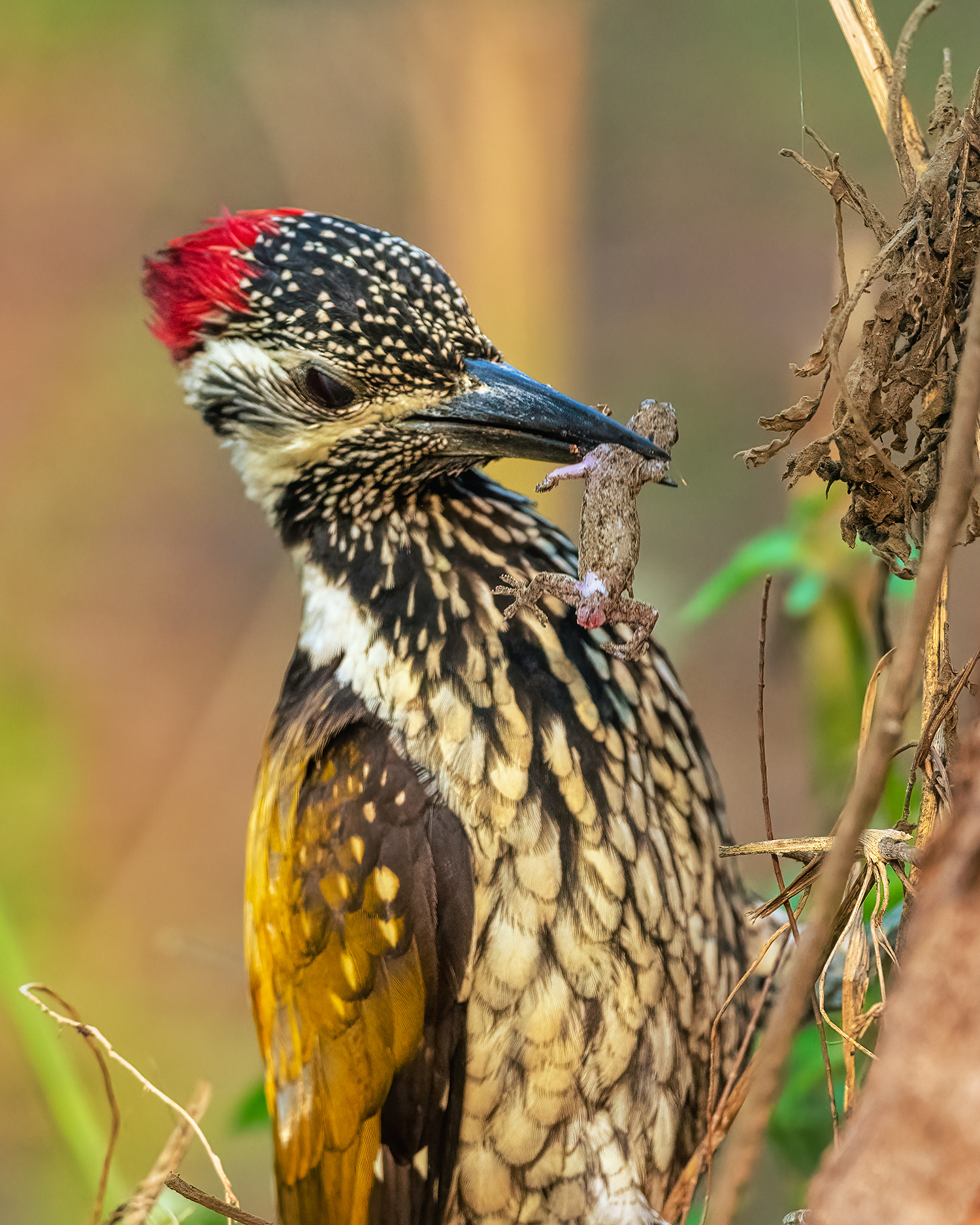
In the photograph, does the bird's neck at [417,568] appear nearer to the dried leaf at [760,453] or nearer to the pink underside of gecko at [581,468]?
the pink underside of gecko at [581,468]

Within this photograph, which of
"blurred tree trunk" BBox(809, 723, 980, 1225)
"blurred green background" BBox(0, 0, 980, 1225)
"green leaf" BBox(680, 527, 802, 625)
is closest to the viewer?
"blurred tree trunk" BBox(809, 723, 980, 1225)

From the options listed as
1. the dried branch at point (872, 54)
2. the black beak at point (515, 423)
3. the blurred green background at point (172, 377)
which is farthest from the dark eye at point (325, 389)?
the blurred green background at point (172, 377)

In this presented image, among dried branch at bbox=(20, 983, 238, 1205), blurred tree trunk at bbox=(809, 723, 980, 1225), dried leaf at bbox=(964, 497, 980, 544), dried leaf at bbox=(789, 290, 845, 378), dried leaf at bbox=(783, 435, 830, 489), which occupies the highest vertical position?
dried leaf at bbox=(789, 290, 845, 378)

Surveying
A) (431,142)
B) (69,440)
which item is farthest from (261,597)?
(431,142)

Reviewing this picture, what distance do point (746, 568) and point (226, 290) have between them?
1004 millimetres

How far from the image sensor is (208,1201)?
54.5 inches

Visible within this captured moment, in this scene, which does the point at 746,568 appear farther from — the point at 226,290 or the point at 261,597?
the point at 261,597

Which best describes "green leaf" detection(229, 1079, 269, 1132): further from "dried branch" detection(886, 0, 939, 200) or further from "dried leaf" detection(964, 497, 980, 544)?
"dried branch" detection(886, 0, 939, 200)

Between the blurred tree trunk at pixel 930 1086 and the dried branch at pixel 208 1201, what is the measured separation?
835mm

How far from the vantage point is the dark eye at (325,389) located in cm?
176

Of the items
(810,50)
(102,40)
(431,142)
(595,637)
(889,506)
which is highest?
(102,40)

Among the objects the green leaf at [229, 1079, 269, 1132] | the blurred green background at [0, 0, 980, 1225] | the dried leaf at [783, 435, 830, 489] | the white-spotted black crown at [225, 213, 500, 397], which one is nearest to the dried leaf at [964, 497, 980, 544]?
the dried leaf at [783, 435, 830, 489]

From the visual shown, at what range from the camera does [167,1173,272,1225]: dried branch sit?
1352 mm

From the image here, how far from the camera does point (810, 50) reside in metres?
4.02
